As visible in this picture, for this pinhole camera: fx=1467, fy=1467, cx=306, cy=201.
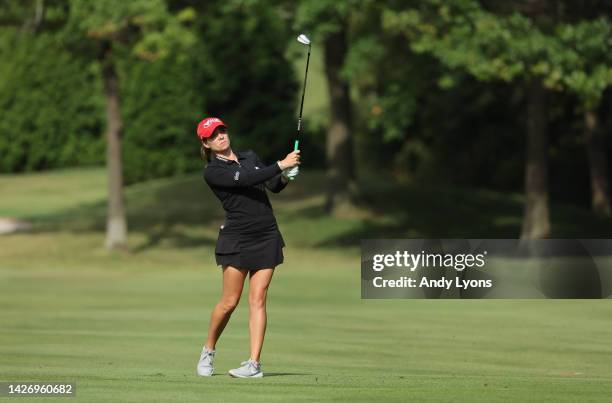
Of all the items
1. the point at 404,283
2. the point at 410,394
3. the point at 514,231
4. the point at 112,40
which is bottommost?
the point at 410,394

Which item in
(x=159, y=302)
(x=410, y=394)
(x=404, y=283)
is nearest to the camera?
(x=410, y=394)

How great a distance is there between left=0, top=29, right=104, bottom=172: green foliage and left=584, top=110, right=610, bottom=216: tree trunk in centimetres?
1761

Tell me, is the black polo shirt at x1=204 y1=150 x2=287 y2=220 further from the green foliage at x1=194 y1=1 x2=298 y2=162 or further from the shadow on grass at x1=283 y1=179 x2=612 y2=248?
the green foliage at x1=194 y1=1 x2=298 y2=162

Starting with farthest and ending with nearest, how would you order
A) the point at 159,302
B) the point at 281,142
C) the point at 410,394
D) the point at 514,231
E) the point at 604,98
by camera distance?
the point at 281,142
the point at 604,98
the point at 514,231
the point at 159,302
the point at 410,394

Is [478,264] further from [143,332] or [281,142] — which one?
[281,142]

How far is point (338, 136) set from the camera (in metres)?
41.6

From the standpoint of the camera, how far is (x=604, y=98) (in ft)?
145

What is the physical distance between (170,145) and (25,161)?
5.82m

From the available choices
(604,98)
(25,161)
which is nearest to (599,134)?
(604,98)

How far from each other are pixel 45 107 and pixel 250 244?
4266 centimetres

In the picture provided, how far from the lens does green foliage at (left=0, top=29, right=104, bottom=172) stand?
5291 cm

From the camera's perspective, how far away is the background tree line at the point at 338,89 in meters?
31.6

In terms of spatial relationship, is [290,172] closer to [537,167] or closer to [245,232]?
[245,232]

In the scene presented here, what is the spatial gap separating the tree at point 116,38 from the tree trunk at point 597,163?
626 inches
